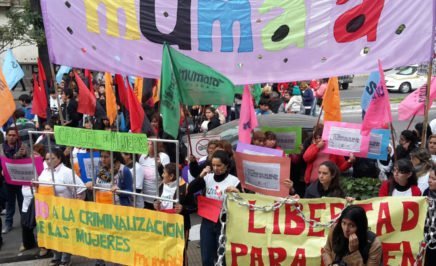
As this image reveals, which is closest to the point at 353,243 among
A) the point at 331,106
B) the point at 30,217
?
the point at 331,106

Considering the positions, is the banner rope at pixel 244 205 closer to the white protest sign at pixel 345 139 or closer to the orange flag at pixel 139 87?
the white protest sign at pixel 345 139

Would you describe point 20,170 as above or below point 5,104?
below

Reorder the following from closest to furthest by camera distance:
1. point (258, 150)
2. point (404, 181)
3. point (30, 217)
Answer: point (404, 181)
point (258, 150)
point (30, 217)

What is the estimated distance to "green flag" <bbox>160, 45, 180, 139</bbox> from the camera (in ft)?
15.5

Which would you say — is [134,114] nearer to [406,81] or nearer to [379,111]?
[379,111]

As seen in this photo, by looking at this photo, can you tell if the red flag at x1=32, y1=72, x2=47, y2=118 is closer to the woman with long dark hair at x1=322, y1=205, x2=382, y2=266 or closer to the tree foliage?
the woman with long dark hair at x1=322, y1=205, x2=382, y2=266

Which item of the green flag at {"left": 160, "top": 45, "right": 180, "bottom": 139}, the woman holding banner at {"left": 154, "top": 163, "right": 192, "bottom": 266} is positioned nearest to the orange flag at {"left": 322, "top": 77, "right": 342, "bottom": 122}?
the woman holding banner at {"left": 154, "top": 163, "right": 192, "bottom": 266}

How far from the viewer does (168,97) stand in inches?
187

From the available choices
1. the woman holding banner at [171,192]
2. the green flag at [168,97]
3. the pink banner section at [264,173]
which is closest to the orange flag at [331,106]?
the pink banner section at [264,173]

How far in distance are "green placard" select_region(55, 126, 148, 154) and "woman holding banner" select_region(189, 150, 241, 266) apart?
661mm

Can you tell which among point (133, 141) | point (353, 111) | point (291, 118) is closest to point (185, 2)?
point (133, 141)

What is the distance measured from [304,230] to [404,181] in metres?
1.04

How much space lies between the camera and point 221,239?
4621mm

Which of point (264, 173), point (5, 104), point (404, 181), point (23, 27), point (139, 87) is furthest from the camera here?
point (23, 27)
